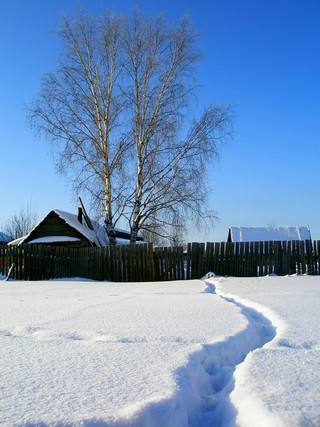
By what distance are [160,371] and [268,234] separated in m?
20.8

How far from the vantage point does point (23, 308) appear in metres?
4.45

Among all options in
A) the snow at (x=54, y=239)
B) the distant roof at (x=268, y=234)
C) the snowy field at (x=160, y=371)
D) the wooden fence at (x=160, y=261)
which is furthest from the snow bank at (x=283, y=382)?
the distant roof at (x=268, y=234)

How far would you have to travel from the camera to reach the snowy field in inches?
55.6

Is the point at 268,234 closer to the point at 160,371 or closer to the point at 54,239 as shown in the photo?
the point at 54,239

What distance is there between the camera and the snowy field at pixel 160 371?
1413 millimetres

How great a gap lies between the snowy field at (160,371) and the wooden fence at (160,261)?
7.36m

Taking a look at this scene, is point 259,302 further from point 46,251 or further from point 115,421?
point 46,251

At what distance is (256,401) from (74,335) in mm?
1615

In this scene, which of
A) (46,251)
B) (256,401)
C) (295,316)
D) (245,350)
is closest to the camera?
(256,401)

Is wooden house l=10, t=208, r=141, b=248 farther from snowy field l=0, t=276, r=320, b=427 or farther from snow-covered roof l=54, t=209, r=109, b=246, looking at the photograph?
snowy field l=0, t=276, r=320, b=427

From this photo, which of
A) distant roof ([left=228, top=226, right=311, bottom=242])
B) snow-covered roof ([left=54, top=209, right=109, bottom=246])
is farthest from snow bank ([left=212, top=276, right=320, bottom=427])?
distant roof ([left=228, top=226, right=311, bottom=242])

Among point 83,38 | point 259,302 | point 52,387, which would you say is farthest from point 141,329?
point 83,38

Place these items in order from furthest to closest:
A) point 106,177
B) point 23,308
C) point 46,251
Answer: point 106,177 → point 46,251 → point 23,308

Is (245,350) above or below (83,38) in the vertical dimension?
below
